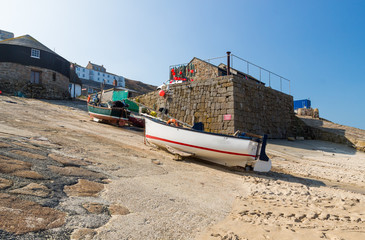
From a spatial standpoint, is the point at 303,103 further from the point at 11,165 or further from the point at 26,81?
the point at 26,81

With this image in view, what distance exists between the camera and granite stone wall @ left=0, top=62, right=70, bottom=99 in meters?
22.8

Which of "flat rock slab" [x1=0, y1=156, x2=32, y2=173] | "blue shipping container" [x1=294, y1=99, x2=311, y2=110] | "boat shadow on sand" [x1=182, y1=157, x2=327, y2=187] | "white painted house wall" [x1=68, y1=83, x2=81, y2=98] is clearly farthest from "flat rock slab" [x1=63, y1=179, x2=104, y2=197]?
"white painted house wall" [x1=68, y1=83, x2=81, y2=98]

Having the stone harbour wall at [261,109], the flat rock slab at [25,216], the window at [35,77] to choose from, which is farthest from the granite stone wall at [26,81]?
the flat rock slab at [25,216]

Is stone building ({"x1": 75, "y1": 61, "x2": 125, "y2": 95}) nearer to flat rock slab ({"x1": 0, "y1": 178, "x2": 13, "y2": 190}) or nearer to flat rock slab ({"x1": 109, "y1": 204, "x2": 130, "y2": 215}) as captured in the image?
flat rock slab ({"x1": 0, "y1": 178, "x2": 13, "y2": 190})

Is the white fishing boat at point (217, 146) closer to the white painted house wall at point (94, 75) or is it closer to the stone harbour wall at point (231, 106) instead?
the stone harbour wall at point (231, 106)

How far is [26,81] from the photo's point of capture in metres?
23.7

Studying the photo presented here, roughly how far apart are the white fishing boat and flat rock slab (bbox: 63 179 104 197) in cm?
374

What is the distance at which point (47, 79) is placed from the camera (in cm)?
2525

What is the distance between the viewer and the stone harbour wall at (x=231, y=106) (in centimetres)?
1367

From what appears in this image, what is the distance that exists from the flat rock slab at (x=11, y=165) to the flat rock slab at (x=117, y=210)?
1647mm

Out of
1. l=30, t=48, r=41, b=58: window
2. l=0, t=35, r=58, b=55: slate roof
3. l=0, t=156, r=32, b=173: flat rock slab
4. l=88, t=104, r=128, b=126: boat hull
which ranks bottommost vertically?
l=0, t=156, r=32, b=173: flat rock slab

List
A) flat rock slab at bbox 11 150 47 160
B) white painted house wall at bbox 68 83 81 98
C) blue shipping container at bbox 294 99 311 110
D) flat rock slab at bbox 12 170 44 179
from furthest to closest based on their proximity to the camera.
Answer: white painted house wall at bbox 68 83 81 98 → blue shipping container at bbox 294 99 311 110 → flat rock slab at bbox 11 150 47 160 → flat rock slab at bbox 12 170 44 179

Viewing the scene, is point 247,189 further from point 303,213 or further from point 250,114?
point 250,114

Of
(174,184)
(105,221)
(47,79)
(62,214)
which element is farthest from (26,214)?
(47,79)
